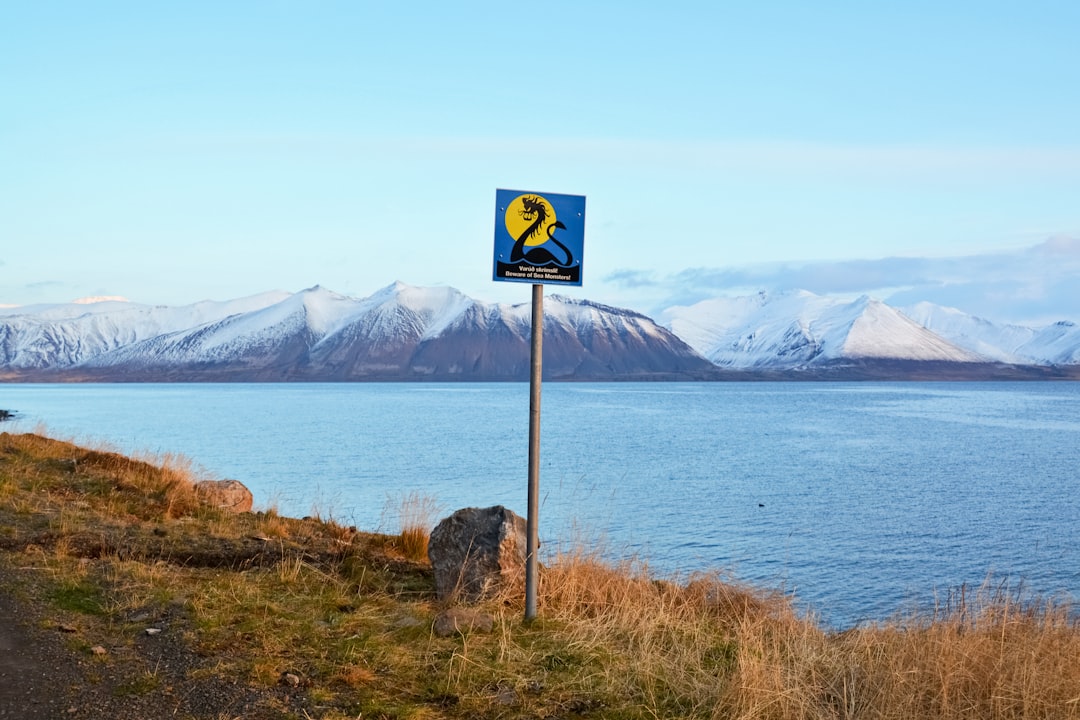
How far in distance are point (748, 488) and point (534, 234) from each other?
29.4m

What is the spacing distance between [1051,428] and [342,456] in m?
56.1

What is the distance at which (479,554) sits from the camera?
8.38 metres

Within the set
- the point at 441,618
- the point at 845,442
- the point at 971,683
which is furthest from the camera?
the point at 845,442

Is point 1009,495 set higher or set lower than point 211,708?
lower

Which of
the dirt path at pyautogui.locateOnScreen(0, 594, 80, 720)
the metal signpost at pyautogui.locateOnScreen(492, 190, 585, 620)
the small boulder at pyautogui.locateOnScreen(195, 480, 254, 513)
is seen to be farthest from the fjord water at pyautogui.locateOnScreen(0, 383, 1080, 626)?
the dirt path at pyautogui.locateOnScreen(0, 594, 80, 720)

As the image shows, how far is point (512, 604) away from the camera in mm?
8242

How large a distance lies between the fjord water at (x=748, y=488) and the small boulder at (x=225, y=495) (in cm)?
138

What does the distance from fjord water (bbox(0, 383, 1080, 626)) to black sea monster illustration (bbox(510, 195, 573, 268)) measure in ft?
16.8

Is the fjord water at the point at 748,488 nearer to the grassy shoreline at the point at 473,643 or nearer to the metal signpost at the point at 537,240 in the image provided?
the grassy shoreline at the point at 473,643

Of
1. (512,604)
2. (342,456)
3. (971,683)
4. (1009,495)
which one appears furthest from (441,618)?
(342,456)

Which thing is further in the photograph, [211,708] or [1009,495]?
[1009,495]

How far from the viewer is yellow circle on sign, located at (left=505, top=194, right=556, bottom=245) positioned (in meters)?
7.28

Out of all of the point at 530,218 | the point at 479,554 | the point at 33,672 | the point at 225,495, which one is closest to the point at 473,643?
the point at 479,554

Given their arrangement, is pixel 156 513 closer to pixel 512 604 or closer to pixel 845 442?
pixel 512 604
